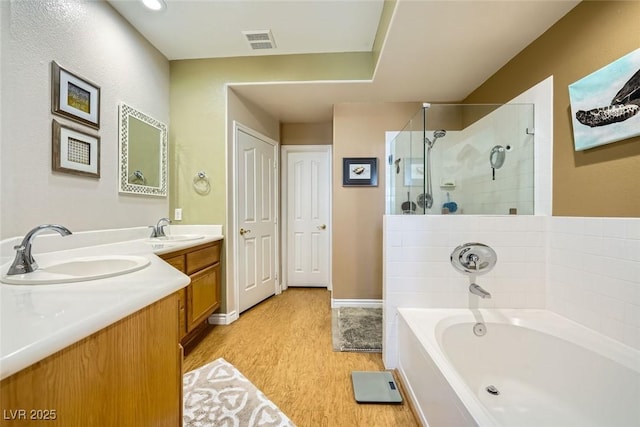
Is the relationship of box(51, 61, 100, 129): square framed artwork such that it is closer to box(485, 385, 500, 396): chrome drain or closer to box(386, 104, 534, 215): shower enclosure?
box(386, 104, 534, 215): shower enclosure

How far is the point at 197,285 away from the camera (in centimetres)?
197

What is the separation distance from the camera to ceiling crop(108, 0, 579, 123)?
1.49 metres

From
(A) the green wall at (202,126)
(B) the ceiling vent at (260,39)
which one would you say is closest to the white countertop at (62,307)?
Result: (A) the green wall at (202,126)

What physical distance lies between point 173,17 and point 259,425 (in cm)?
285

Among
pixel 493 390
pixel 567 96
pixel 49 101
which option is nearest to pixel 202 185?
pixel 49 101

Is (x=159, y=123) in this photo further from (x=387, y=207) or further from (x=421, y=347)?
(x=421, y=347)

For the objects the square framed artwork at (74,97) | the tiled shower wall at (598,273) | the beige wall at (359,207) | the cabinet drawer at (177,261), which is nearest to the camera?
the tiled shower wall at (598,273)

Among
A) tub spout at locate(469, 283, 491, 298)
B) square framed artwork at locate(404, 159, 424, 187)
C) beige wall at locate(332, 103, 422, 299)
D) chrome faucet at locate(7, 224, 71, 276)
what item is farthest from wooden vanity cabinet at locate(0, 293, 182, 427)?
beige wall at locate(332, 103, 422, 299)

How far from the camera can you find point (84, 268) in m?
1.18

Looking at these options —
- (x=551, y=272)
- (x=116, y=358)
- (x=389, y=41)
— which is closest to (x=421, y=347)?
(x=551, y=272)

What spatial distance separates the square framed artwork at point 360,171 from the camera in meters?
2.73

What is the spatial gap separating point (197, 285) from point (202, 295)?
0.12 meters

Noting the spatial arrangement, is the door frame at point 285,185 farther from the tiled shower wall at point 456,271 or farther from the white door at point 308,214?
the tiled shower wall at point 456,271

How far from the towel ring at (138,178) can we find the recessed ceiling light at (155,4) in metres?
1.21
